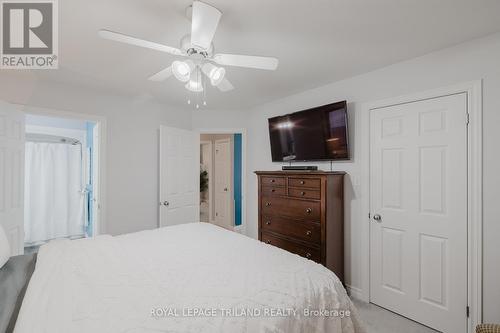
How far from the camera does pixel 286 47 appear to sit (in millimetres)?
2010

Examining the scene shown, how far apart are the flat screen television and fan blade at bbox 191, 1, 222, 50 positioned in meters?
1.71

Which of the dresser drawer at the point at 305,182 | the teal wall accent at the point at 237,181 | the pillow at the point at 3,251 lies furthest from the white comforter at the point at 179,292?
the teal wall accent at the point at 237,181

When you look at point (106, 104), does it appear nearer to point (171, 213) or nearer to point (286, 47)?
point (171, 213)

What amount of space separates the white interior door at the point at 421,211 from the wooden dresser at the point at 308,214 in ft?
1.12

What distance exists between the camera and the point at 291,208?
2.77m

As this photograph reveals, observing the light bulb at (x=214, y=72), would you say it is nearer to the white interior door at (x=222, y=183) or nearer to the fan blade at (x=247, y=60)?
the fan blade at (x=247, y=60)

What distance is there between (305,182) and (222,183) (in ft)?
10.9

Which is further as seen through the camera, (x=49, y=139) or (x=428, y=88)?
(x=49, y=139)

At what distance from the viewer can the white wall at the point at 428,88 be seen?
1.81 metres

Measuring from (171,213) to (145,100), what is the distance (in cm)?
173

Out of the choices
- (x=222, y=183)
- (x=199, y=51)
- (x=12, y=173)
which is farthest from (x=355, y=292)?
(x=12, y=173)

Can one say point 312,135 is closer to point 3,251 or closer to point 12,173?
point 3,251

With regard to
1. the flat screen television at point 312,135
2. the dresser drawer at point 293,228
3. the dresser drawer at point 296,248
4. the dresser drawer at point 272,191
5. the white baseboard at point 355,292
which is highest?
the flat screen television at point 312,135

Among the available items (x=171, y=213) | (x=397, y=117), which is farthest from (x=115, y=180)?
(x=397, y=117)
